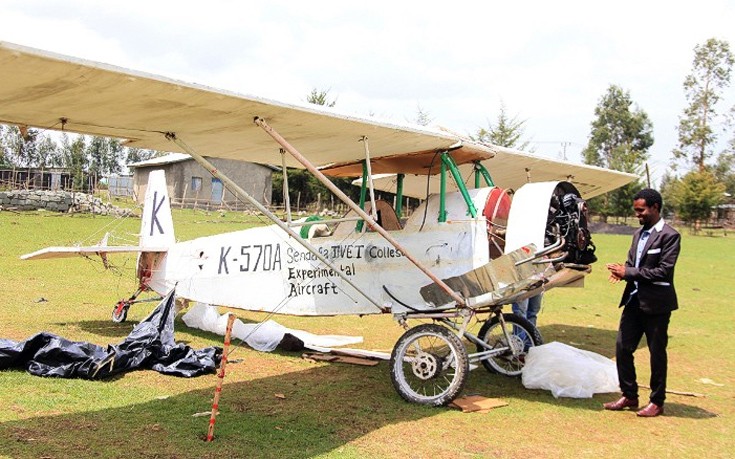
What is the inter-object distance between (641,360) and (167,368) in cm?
655

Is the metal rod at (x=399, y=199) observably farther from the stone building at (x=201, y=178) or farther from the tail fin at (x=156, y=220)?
the stone building at (x=201, y=178)

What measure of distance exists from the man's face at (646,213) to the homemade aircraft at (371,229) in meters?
0.61

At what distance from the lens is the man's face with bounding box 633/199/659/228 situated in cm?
694

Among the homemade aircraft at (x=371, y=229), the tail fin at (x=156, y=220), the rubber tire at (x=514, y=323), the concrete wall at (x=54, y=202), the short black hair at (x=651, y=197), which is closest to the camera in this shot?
the homemade aircraft at (x=371, y=229)

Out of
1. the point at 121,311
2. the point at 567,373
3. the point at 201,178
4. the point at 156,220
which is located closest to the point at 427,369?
the point at 567,373

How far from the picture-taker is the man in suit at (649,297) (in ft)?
22.0

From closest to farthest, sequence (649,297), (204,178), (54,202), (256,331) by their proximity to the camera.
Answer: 1. (649,297)
2. (256,331)
3. (54,202)
4. (204,178)

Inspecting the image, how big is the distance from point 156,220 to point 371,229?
4.67 meters

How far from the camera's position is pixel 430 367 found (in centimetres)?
725

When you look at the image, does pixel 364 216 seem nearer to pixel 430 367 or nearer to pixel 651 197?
pixel 430 367

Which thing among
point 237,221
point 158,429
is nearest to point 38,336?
point 158,429

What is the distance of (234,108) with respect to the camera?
6137 mm

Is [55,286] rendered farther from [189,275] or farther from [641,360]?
[641,360]

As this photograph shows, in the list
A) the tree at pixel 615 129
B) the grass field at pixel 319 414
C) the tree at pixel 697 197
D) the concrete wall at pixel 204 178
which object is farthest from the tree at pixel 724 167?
the grass field at pixel 319 414
